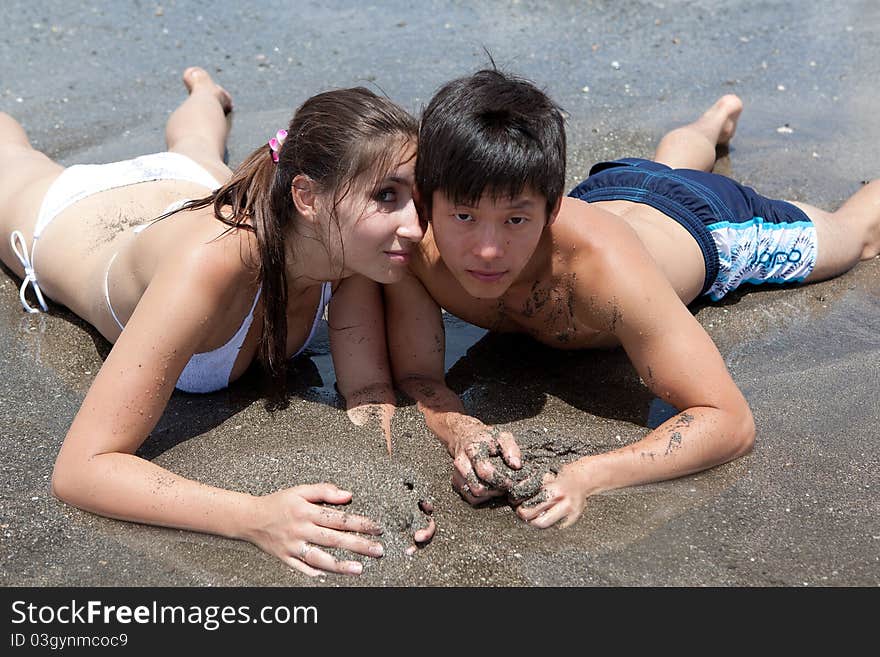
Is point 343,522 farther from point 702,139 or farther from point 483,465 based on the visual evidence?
point 702,139

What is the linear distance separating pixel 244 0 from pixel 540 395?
544 cm

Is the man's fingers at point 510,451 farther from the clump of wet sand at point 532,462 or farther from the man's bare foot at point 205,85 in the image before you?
the man's bare foot at point 205,85

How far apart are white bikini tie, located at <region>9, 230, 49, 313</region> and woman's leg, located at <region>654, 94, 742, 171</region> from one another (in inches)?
121

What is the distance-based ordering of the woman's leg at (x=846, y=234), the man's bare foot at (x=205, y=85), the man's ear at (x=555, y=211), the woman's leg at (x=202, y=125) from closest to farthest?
the man's ear at (x=555, y=211) → the woman's leg at (x=846, y=234) → the woman's leg at (x=202, y=125) → the man's bare foot at (x=205, y=85)

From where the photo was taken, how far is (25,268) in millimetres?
4090

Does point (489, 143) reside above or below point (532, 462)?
above

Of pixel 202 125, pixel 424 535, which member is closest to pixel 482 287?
pixel 424 535

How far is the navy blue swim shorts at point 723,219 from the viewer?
4.04 m

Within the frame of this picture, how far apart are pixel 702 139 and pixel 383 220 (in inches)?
111

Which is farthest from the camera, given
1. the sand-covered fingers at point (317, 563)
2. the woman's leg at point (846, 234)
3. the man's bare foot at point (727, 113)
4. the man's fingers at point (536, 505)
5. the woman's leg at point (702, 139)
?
the man's bare foot at point (727, 113)

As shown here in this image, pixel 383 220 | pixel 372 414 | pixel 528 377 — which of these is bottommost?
pixel 528 377

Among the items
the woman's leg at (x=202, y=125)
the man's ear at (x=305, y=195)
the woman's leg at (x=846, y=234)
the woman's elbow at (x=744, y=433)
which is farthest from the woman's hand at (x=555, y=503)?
the woman's leg at (x=202, y=125)
